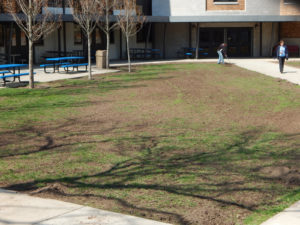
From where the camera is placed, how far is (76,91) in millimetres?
16609

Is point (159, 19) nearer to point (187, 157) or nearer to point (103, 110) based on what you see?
point (103, 110)

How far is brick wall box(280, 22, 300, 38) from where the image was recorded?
3641 cm

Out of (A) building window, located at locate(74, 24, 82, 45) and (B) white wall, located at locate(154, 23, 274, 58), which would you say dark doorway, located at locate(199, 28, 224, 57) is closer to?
(B) white wall, located at locate(154, 23, 274, 58)

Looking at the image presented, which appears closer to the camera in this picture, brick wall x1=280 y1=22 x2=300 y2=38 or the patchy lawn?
the patchy lawn

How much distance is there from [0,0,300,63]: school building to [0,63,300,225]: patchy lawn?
1506cm

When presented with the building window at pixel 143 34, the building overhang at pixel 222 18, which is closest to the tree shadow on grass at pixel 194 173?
the building overhang at pixel 222 18

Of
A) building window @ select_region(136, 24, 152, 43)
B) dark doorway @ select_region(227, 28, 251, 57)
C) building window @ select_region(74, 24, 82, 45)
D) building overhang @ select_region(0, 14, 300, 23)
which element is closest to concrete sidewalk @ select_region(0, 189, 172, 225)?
building window @ select_region(74, 24, 82, 45)

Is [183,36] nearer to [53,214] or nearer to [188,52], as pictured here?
[188,52]

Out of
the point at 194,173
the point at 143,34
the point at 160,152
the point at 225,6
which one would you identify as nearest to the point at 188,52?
the point at 143,34

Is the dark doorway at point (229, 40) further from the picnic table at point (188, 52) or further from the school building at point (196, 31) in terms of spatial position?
the picnic table at point (188, 52)

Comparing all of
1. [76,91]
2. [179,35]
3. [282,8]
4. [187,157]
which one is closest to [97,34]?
[179,35]

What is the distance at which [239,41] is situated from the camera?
37.5 metres

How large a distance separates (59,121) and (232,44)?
28.2 m

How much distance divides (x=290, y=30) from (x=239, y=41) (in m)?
3.94
